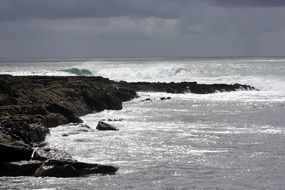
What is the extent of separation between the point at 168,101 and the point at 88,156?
3753cm

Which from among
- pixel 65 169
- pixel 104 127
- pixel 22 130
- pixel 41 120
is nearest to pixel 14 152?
pixel 65 169

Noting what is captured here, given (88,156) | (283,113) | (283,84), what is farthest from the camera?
(283,84)

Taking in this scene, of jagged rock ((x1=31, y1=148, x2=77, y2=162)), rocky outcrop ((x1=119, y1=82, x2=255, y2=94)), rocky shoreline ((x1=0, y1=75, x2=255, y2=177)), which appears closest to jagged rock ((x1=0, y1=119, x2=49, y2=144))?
rocky shoreline ((x1=0, y1=75, x2=255, y2=177))

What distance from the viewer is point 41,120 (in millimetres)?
33562

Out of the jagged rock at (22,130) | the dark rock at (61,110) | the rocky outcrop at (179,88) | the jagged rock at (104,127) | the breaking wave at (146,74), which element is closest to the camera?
the jagged rock at (22,130)

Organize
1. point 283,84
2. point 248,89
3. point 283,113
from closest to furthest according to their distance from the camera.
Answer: point 283,113 < point 248,89 < point 283,84

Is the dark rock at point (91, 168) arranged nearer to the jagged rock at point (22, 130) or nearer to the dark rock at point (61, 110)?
the jagged rock at point (22, 130)

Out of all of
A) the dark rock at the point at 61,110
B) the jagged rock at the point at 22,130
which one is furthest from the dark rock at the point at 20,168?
the dark rock at the point at 61,110

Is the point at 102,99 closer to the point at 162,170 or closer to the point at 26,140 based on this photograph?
the point at 26,140

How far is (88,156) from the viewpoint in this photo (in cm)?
2628

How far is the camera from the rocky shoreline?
869 inches

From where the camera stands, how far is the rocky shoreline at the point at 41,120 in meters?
22.1

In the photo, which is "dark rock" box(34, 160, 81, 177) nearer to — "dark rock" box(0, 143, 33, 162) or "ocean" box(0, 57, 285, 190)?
"ocean" box(0, 57, 285, 190)

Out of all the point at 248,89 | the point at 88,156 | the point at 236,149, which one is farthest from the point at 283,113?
the point at 248,89
